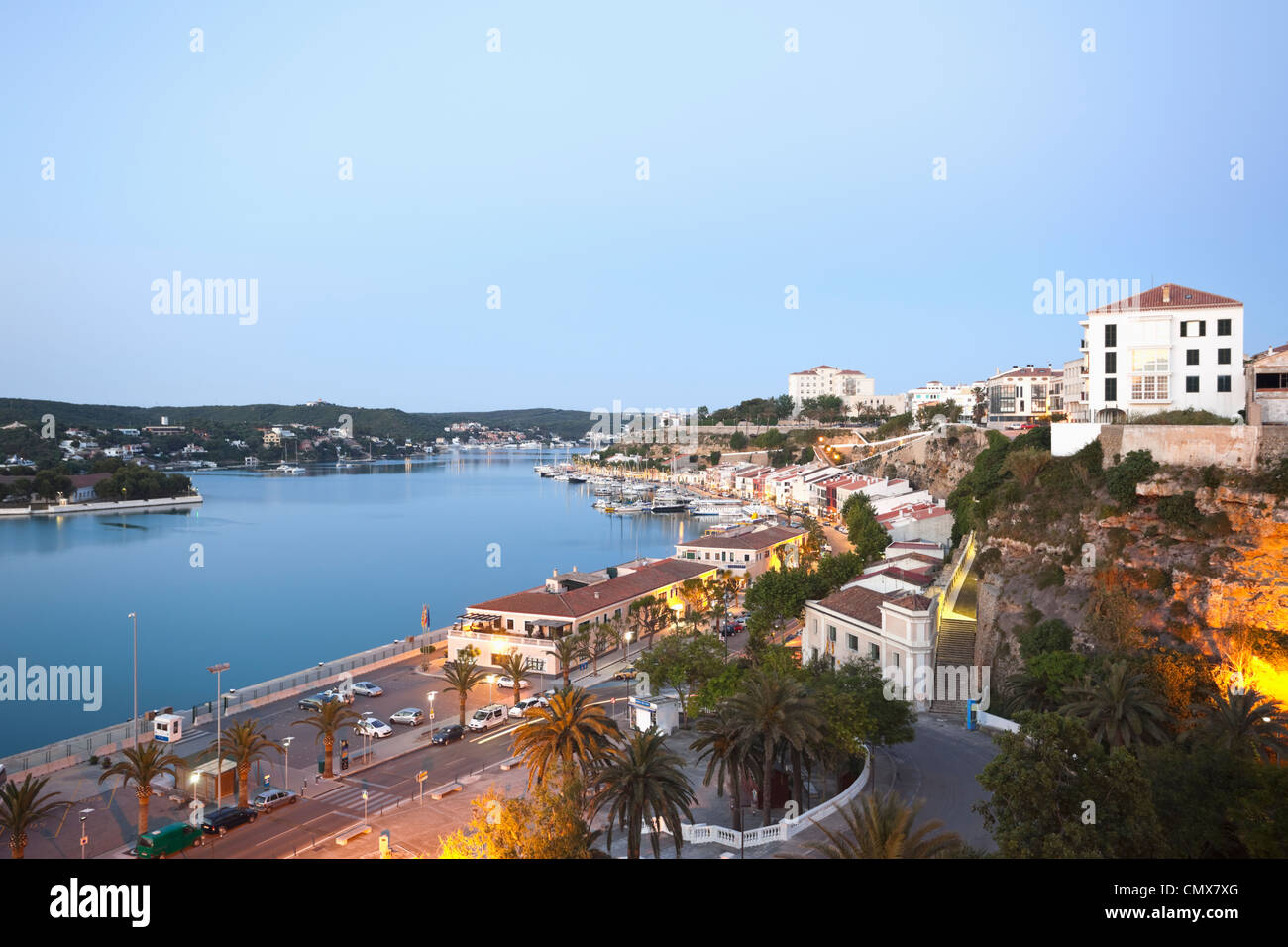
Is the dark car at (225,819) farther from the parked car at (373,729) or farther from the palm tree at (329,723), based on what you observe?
the parked car at (373,729)

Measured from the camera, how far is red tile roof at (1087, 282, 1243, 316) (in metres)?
32.0

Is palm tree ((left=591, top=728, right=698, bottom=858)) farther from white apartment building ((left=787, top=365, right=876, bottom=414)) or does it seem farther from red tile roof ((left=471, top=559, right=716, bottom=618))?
white apartment building ((left=787, top=365, right=876, bottom=414))

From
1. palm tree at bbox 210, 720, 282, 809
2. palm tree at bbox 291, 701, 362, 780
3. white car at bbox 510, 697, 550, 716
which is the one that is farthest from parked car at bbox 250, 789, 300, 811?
white car at bbox 510, 697, 550, 716

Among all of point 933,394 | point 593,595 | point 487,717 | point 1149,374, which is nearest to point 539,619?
point 593,595

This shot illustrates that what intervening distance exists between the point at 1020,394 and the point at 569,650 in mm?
64394

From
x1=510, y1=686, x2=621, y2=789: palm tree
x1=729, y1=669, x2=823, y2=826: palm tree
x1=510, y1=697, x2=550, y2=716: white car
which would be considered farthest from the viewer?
x1=510, y1=697, x2=550, y2=716: white car

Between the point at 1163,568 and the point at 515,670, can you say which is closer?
the point at 1163,568

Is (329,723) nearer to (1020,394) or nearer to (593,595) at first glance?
(593,595)

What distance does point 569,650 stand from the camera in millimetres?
33500

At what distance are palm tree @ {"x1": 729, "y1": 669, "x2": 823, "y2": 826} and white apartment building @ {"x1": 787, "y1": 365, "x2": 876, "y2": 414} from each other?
436 ft

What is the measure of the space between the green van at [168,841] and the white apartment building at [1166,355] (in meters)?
34.2

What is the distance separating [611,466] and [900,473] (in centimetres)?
9634

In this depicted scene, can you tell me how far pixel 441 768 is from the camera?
82.5ft
